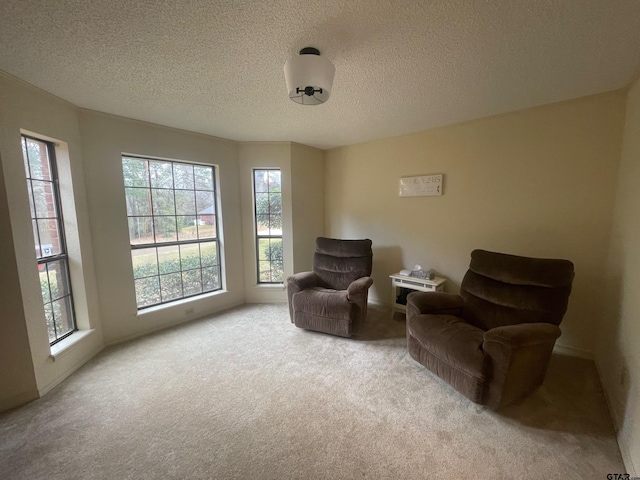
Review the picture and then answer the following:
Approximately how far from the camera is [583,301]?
7.52 ft

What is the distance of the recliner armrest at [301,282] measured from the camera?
9.73 ft

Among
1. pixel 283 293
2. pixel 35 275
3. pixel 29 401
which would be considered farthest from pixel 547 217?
pixel 29 401

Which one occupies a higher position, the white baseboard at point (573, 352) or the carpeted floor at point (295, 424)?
the white baseboard at point (573, 352)

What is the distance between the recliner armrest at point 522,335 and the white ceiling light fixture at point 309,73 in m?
1.90

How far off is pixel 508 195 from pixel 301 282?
7.89 feet

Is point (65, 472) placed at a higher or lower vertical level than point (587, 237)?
lower

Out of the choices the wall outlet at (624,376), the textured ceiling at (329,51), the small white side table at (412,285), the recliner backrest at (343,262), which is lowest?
the wall outlet at (624,376)

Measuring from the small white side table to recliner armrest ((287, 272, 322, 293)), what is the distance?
0.99 meters

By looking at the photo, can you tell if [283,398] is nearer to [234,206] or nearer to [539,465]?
[539,465]

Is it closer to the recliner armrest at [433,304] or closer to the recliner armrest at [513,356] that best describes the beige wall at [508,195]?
the recliner armrest at [433,304]

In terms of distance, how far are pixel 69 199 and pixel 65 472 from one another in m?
2.07

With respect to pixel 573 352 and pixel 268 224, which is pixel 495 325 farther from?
pixel 268 224

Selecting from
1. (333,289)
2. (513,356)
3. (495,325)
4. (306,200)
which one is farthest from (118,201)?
(495,325)

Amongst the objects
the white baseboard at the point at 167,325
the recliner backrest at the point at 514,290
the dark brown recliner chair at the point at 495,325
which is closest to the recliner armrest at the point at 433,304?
the dark brown recliner chair at the point at 495,325
